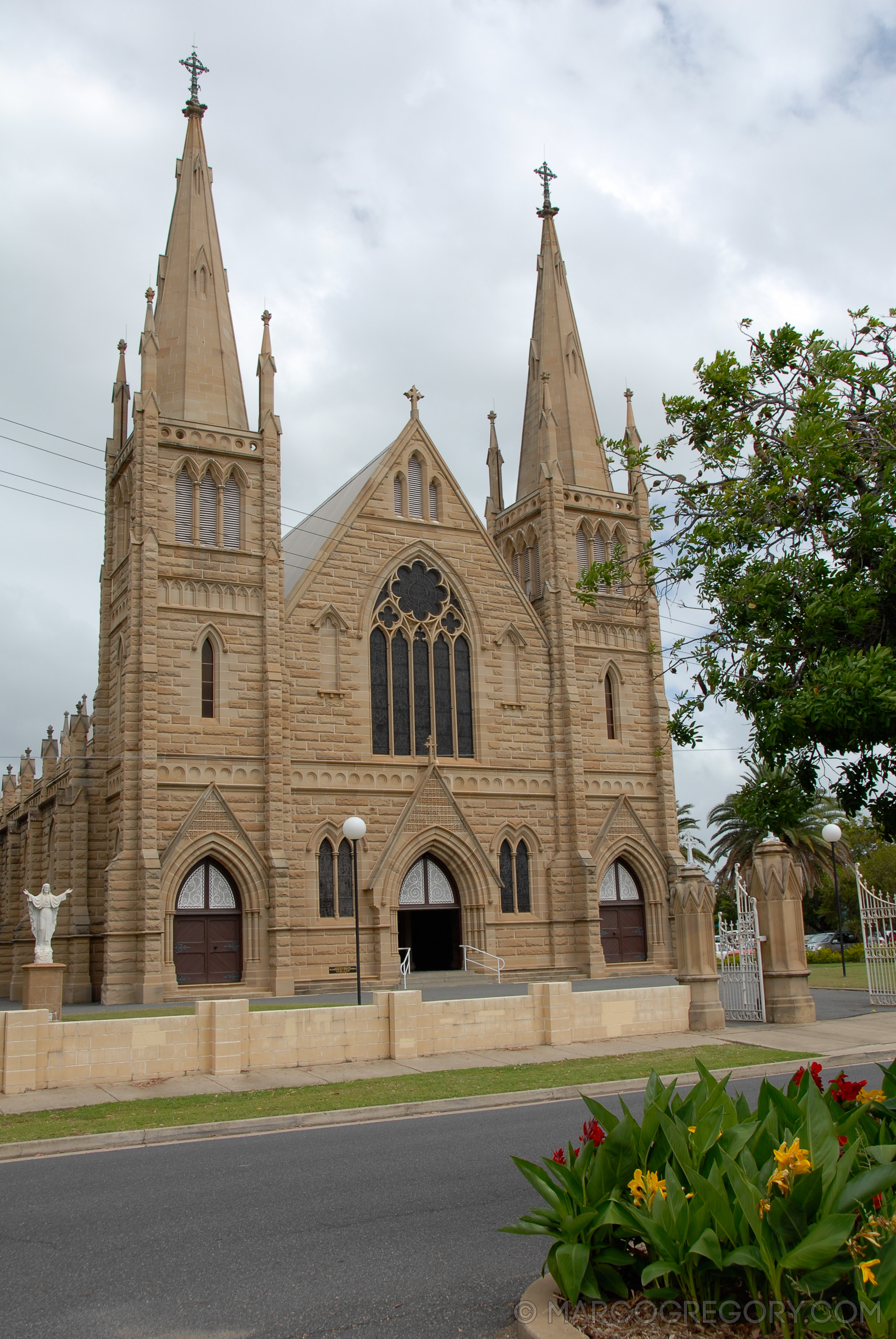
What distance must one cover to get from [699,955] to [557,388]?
24771 mm

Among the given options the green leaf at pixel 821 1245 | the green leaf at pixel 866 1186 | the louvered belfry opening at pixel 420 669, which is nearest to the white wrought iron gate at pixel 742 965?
the louvered belfry opening at pixel 420 669

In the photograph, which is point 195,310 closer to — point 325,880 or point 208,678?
point 208,678

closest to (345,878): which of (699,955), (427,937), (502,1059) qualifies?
(427,937)

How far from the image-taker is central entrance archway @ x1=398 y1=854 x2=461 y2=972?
106ft

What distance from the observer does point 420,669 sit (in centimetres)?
3366

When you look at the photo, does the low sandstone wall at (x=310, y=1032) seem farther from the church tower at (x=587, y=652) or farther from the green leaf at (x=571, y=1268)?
the church tower at (x=587, y=652)

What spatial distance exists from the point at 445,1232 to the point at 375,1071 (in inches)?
327

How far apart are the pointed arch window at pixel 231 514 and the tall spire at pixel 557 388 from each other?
10.9 metres

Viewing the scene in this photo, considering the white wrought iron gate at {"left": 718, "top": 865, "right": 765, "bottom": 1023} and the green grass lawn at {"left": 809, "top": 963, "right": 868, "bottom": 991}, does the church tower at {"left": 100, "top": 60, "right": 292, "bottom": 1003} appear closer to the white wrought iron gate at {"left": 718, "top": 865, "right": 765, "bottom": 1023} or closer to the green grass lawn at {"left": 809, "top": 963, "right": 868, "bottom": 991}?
the white wrought iron gate at {"left": 718, "top": 865, "right": 765, "bottom": 1023}

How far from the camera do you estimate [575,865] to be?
111 ft

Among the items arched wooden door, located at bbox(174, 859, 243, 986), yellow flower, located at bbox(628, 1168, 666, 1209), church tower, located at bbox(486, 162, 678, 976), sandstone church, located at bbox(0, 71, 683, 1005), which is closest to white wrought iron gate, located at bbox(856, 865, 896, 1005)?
church tower, located at bbox(486, 162, 678, 976)

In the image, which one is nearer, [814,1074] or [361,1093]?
[814,1074]

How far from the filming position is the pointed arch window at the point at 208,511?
31234mm

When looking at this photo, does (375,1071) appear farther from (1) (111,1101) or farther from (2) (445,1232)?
(2) (445,1232)
